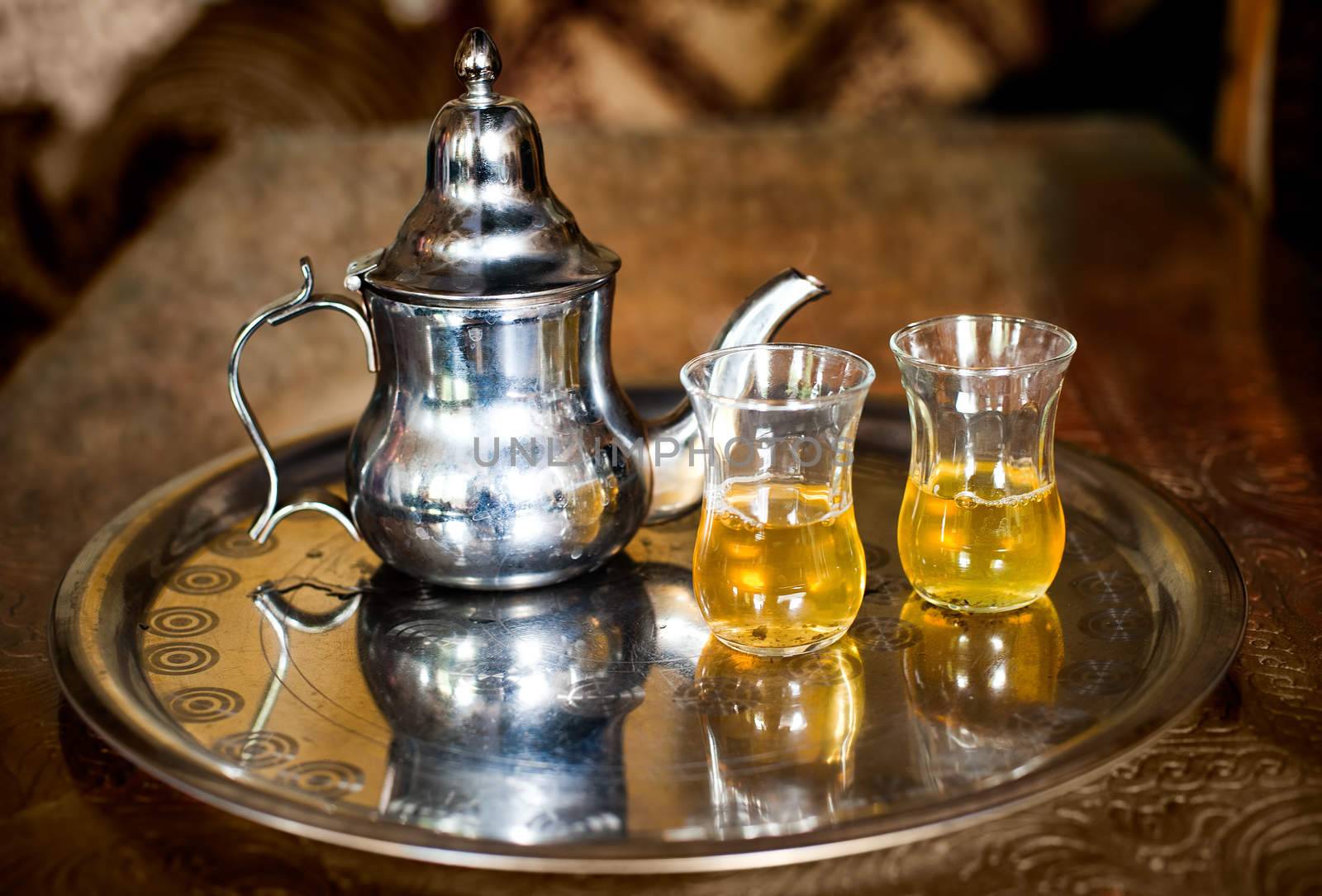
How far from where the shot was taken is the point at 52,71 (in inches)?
97.6

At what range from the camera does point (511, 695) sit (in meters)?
0.57

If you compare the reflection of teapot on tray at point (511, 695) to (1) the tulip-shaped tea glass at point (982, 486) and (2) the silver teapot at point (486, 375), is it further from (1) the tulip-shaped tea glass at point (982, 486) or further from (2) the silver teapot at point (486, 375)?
(1) the tulip-shaped tea glass at point (982, 486)

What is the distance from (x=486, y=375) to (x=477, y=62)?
15 cm

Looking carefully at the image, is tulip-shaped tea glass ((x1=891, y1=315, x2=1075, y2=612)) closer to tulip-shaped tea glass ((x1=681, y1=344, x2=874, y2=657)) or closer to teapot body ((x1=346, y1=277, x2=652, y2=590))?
tulip-shaped tea glass ((x1=681, y1=344, x2=874, y2=657))

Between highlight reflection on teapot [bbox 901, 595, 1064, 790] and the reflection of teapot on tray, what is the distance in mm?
124

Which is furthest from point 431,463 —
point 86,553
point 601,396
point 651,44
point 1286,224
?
point 651,44

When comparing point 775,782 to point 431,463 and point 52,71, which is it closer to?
point 431,463

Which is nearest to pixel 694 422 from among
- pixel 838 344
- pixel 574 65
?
pixel 838 344

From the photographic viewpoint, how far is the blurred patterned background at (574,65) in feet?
8.23

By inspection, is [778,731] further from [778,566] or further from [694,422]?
[694,422]

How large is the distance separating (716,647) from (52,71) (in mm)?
2356

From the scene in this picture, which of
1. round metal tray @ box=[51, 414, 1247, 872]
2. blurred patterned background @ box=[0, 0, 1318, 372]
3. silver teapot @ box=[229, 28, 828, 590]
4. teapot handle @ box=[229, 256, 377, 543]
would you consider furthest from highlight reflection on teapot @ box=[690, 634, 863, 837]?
blurred patterned background @ box=[0, 0, 1318, 372]

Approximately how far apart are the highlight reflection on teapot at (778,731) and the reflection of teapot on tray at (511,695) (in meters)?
0.04

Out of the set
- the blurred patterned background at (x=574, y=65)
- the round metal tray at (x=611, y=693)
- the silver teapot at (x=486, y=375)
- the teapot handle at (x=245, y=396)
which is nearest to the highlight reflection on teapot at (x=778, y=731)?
the round metal tray at (x=611, y=693)
